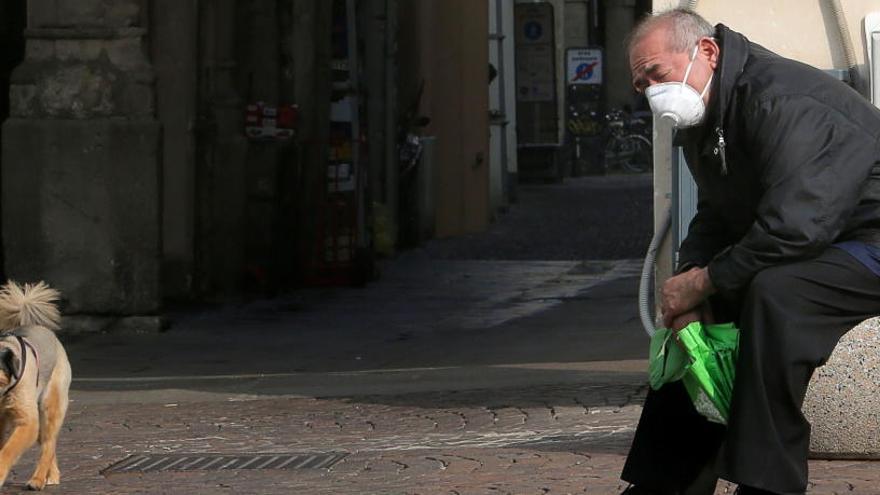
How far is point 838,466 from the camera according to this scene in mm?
6891

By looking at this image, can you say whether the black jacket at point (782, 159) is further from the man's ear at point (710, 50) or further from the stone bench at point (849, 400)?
the stone bench at point (849, 400)

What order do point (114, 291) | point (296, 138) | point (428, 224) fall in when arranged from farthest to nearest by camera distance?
1. point (428, 224)
2. point (296, 138)
3. point (114, 291)

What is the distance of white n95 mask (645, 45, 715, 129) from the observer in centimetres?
484

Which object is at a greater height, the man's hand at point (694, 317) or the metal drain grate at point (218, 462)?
the man's hand at point (694, 317)

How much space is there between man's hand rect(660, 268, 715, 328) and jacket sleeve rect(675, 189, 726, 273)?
181 millimetres

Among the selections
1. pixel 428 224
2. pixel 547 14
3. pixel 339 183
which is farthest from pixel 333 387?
pixel 547 14

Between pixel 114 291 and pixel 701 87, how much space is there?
8.56 metres

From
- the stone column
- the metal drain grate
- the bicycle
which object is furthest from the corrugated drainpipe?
the bicycle

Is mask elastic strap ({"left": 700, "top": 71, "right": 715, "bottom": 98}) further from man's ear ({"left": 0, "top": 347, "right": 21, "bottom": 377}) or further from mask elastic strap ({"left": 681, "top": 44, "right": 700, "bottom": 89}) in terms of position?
man's ear ({"left": 0, "top": 347, "right": 21, "bottom": 377})

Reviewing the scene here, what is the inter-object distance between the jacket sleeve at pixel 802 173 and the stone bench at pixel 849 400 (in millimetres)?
1576

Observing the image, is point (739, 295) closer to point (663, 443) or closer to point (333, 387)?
point (663, 443)

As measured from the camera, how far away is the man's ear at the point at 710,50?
489cm

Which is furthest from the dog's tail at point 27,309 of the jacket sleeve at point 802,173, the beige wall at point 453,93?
the beige wall at point 453,93

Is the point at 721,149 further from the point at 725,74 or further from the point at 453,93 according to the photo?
the point at 453,93
